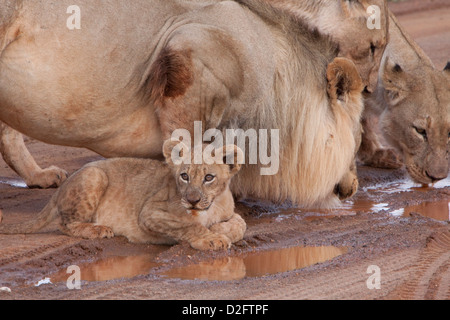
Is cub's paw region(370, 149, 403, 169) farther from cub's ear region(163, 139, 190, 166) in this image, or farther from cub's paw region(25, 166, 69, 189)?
cub's ear region(163, 139, 190, 166)

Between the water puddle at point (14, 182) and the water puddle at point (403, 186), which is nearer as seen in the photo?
the water puddle at point (14, 182)

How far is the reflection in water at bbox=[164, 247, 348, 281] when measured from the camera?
15.3 ft

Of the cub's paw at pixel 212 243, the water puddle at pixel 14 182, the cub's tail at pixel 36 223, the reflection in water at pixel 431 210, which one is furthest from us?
the water puddle at pixel 14 182

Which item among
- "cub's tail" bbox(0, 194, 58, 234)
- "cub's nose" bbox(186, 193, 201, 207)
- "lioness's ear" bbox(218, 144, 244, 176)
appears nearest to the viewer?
"cub's nose" bbox(186, 193, 201, 207)

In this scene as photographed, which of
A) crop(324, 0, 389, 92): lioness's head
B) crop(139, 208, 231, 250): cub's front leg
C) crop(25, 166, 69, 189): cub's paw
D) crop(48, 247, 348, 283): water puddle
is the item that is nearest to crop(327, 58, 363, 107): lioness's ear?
crop(324, 0, 389, 92): lioness's head

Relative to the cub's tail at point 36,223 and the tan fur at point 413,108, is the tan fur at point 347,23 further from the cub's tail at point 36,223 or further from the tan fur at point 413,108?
the cub's tail at point 36,223

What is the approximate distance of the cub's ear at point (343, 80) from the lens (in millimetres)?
5840

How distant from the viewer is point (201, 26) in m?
5.62

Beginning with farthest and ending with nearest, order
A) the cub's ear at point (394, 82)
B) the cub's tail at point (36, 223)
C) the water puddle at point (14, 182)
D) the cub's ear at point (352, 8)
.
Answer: the cub's ear at point (394, 82) → the water puddle at point (14, 182) → the cub's ear at point (352, 8) → the cub's tail at point (36, 223)

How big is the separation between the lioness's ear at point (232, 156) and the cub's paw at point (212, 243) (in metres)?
0.43

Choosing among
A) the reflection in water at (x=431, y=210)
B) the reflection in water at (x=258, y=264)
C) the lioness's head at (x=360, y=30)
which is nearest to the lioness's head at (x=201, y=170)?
the reflection in water at (x=258, y=264)

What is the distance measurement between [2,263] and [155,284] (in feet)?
3.38
